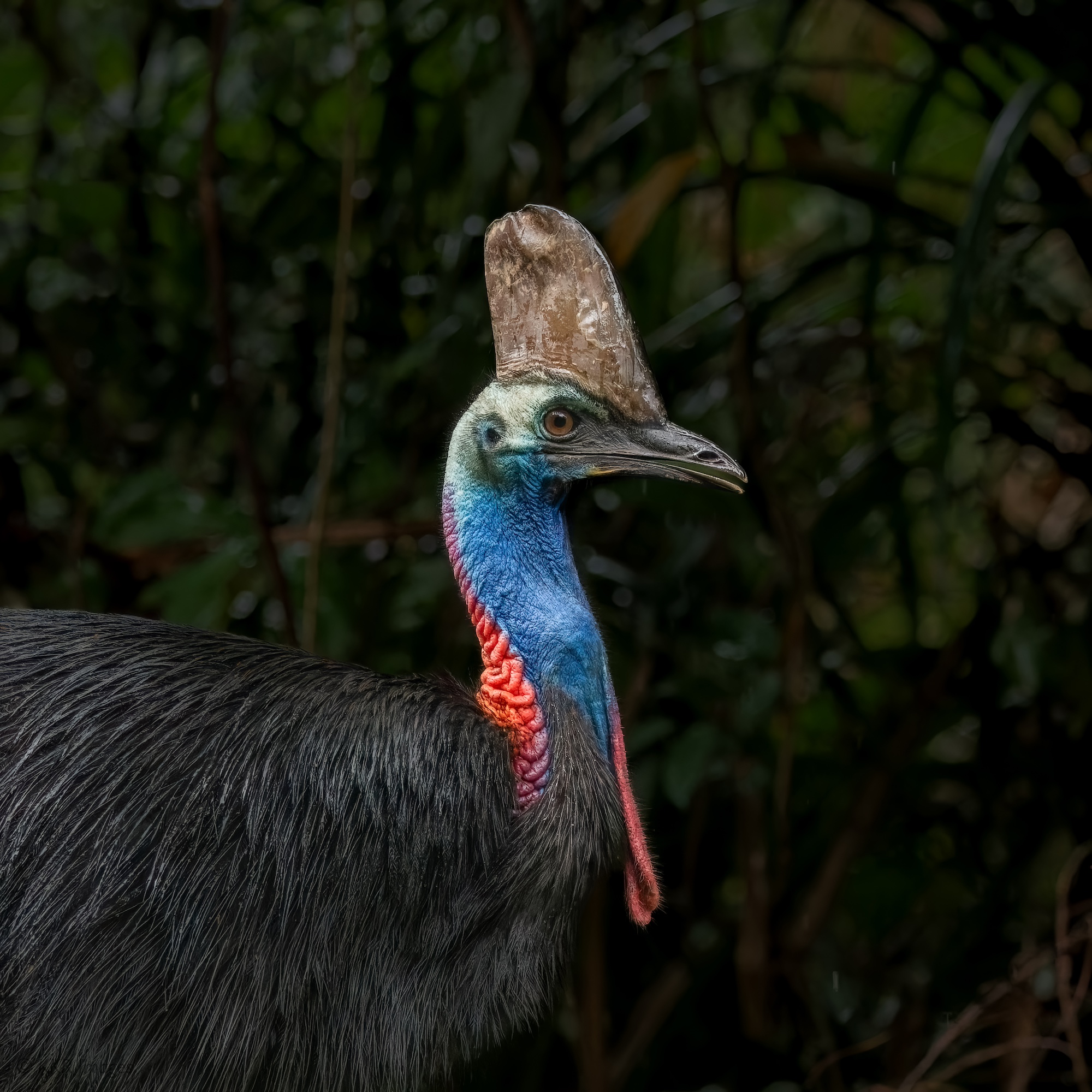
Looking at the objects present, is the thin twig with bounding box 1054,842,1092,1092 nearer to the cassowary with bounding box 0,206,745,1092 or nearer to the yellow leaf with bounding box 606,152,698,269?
→ the cassowary with bounding box 0,206,745,1092

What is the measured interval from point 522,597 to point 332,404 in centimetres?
74

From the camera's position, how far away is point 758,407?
7.66 ft

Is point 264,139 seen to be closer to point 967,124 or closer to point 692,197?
point 692,197

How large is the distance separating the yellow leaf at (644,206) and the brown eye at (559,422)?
1.97 feet

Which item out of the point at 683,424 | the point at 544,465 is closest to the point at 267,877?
the point at 544,465

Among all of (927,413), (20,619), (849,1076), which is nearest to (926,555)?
(927,413)

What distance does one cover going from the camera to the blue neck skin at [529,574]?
56.9 inches

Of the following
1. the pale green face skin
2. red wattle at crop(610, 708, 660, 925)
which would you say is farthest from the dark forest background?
the pale green face skin

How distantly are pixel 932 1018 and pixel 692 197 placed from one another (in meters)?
1.59

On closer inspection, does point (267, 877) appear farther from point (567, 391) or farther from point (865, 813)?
point (865, 813)

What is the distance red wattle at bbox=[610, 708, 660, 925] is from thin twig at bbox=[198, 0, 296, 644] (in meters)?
0.66

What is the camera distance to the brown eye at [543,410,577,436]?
143 centimetres

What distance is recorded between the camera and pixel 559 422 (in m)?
1.43

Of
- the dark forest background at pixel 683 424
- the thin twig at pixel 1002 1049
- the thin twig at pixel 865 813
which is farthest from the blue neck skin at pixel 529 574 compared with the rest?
the thin twig at pixel 865 813
